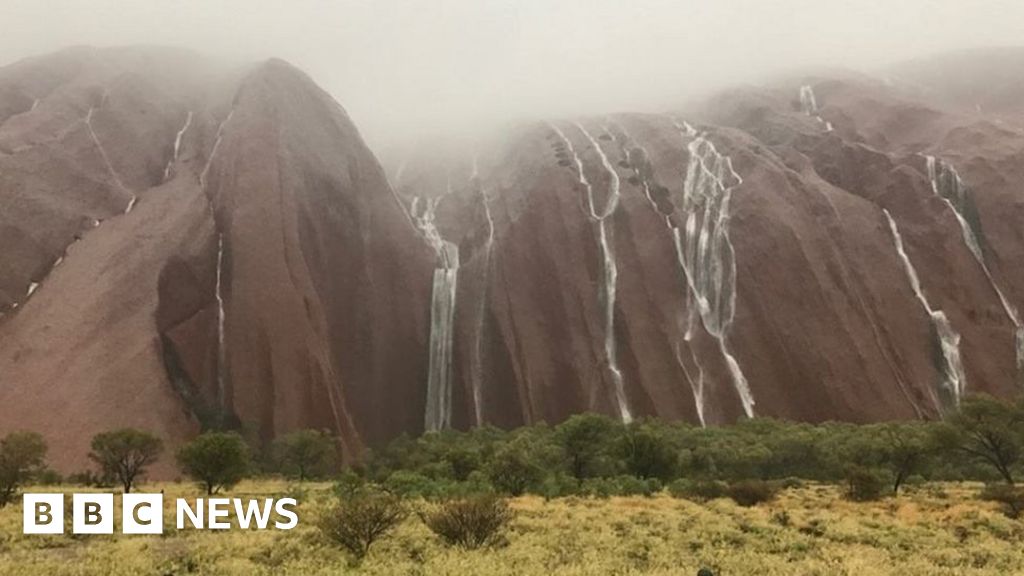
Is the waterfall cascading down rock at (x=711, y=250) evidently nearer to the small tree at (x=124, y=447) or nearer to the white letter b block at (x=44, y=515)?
the small tree at (x=124, y=447)

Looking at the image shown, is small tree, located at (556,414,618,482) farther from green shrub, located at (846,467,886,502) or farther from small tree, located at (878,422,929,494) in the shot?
small tree, located at (878,422,929,494)

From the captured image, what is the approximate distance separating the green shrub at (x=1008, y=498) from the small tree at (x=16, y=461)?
125ft

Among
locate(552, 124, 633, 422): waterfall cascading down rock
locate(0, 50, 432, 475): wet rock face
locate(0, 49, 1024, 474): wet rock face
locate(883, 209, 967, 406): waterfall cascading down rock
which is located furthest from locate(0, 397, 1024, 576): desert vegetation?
locate(883, 209, 967, 406): waterfall cascading down rock

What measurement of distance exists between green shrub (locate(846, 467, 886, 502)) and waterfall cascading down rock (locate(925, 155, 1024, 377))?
42.4 metres

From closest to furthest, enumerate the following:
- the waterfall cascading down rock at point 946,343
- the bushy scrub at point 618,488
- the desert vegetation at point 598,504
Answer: the desert vegetation at point 598,504 < the bushy scrub at point 618,488 < the waterfall cascading down rock at point 946,343

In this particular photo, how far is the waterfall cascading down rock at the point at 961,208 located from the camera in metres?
68.9

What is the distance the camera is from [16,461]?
32781 millimetres

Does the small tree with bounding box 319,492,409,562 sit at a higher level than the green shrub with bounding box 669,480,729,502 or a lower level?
higher

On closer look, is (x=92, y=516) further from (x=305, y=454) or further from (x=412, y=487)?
(x=305, y=454)

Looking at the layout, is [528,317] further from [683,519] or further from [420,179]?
[683,519]

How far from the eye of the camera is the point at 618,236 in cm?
7812

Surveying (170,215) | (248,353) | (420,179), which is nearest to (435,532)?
(248,353)

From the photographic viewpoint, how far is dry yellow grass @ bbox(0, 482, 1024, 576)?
15.2 metres

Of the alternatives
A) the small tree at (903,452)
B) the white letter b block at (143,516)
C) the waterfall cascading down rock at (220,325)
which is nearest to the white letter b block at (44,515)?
the white letter b block at (143,516)
